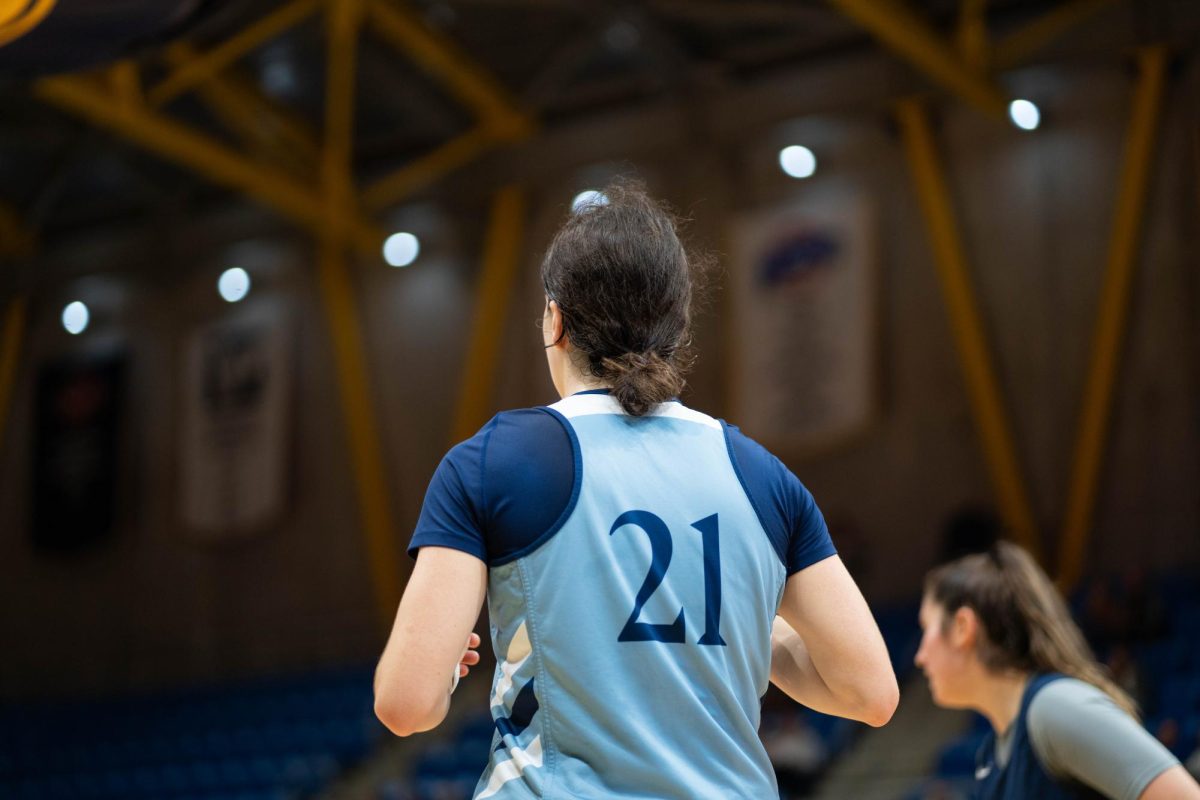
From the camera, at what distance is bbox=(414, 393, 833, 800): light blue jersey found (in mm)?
1785

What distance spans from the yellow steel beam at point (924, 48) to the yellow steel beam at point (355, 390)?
7113 mm

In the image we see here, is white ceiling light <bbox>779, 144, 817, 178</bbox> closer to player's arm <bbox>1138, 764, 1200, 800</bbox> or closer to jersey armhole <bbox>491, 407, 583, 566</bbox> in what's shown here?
player's arm <bbox>1138, 764, 1200, 800</bbox>

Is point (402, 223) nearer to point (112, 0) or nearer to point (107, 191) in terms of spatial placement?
point (107, 191)

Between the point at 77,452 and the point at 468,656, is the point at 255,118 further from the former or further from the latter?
the point at 468,656

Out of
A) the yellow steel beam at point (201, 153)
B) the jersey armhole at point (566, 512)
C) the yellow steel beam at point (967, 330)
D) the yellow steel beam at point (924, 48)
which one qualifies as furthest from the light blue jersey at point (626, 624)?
the yellow steel beam at point (967, 330)

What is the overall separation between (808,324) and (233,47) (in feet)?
24.2

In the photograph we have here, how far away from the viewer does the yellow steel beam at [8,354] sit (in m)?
21.7

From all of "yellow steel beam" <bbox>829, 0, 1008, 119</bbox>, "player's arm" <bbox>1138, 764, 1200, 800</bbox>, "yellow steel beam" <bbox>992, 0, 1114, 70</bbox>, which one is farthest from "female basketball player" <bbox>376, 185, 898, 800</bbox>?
"yellow steel beam" <bbox>992, 0, 1114, 70</bbox>

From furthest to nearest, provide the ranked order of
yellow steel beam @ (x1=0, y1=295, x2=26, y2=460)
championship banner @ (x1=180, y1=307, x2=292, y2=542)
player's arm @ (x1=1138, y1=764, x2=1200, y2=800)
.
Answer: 1. yellow steel beam @ (x1=0, y1=295, x2=26, y2=460)
2. championship banner @ (x1=180, y1=307, x2=292, y2=542)
3. player's arm @ (x1=1138, y1=764, x2=1200, y2=800)

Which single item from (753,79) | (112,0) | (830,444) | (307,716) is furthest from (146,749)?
(112,0)

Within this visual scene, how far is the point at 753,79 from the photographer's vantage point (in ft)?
57.6

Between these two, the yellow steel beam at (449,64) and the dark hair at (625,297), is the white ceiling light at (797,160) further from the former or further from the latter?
the dark hair at (625,297)

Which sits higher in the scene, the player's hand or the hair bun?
the hair bun

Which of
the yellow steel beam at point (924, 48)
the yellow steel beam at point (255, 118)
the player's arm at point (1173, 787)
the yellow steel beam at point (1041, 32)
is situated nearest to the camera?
the player's arm at point (1173, 787)
